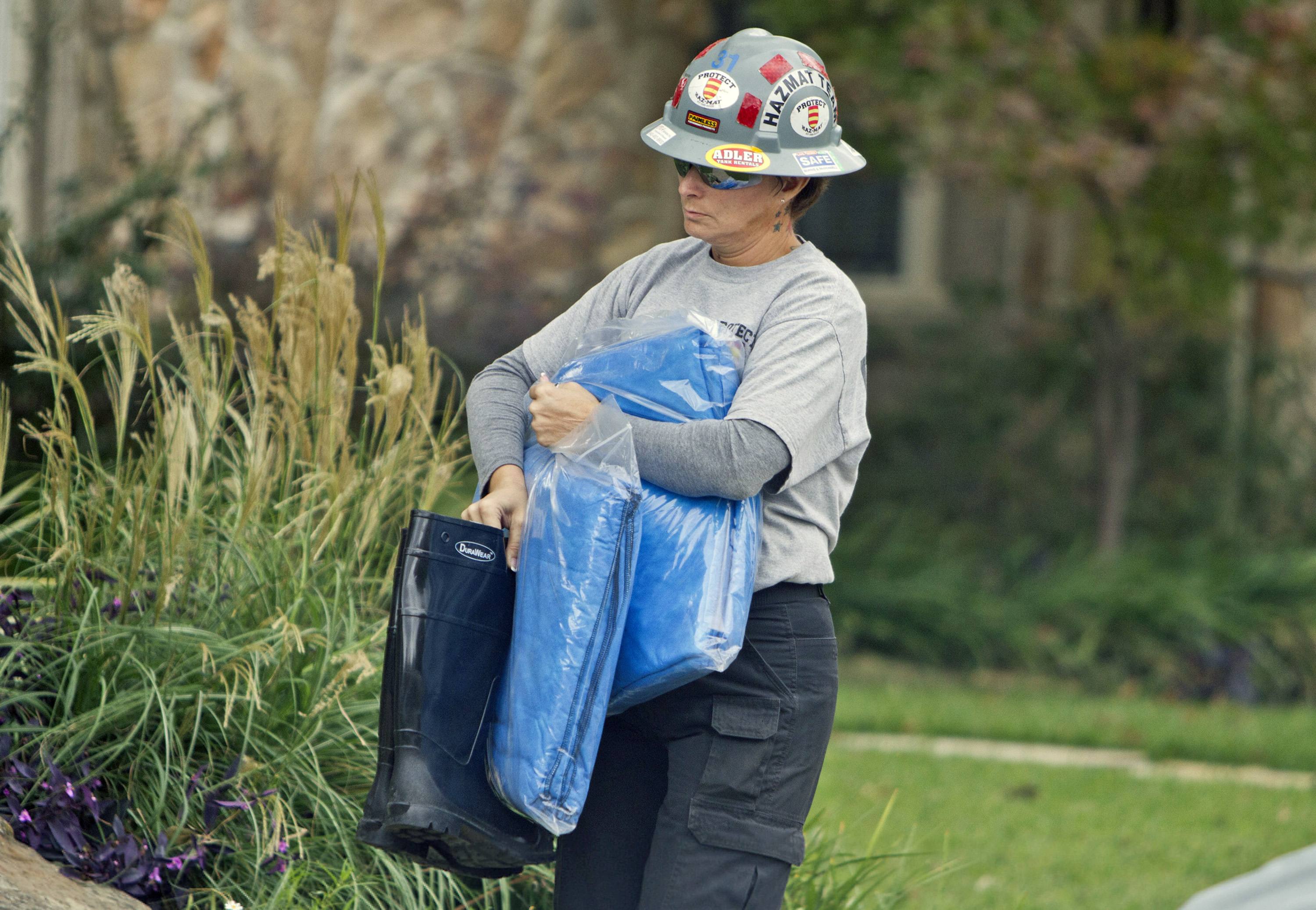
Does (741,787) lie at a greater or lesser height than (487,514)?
lesser

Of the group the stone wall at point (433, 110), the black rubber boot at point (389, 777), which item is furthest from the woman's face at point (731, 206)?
the stone wall at point (433, 110)

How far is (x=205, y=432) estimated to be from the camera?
121 inches

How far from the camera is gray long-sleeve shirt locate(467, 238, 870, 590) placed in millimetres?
2229

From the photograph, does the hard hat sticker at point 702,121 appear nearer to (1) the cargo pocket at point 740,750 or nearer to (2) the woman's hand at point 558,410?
(2) the woman's hand at point 558,410

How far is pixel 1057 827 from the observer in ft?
16.4

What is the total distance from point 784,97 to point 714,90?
113mm

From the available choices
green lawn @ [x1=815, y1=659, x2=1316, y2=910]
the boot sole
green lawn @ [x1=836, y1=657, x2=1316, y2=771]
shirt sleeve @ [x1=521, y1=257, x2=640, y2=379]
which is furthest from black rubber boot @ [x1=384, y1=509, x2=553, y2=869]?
green lawn @ [x1=836, y1=657, x2=1316, y2=771]

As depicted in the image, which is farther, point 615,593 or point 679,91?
point 679,91

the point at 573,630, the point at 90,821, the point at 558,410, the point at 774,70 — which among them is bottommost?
the point at 90,821

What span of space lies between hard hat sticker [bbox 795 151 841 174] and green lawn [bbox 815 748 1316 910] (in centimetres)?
220

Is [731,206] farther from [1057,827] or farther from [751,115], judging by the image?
[1057,827]

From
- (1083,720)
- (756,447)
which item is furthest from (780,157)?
(1083,720)

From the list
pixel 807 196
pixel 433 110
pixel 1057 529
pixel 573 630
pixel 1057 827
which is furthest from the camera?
pixel 1057 529

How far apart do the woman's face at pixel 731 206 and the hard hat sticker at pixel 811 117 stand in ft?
0.26
